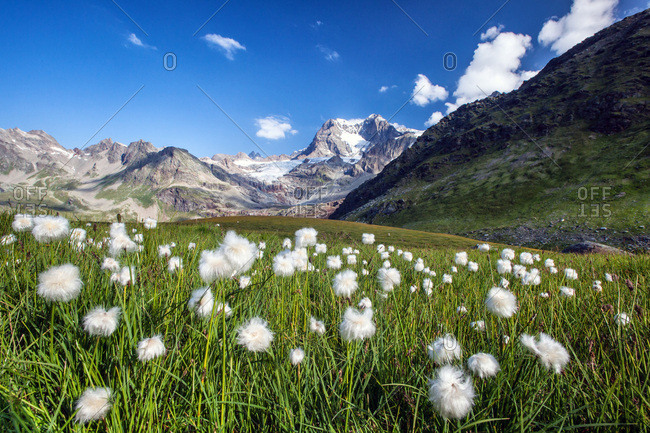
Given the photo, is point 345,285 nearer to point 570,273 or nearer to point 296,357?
point 296,357

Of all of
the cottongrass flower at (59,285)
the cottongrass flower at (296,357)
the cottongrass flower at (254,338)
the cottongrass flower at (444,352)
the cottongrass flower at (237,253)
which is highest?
the cottongrass flower at (237,253)

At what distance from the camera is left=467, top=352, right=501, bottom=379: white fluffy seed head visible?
1.59 m

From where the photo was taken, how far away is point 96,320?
164cm

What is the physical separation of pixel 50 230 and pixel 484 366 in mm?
3926

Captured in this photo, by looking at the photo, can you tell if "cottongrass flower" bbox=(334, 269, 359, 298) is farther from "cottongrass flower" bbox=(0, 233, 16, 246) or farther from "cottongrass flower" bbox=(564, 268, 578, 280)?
"cottongrass flower" bbox=(564, 268, 578, 280)

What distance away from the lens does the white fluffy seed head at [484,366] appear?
1.59 metres

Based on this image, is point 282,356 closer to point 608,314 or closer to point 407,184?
point 608,314

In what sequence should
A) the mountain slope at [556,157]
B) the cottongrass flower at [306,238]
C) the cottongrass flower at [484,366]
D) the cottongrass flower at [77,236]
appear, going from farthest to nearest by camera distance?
the mountain slope at [556,157]
the cottongrass flower at [77,236]
the cottongrass flower at [306,238]
the cottongrass flower at [484,366]

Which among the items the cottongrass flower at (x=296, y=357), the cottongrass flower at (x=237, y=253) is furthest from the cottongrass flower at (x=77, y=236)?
the cottongrass flower at (x=296, y=357)

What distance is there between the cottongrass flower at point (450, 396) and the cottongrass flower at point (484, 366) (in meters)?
0.20

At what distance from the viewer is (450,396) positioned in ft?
4.63

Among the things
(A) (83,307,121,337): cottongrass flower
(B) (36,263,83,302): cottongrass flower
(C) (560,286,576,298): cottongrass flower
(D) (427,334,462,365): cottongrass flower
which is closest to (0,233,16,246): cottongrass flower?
(B) (36,263,83,302): cottongrass flower

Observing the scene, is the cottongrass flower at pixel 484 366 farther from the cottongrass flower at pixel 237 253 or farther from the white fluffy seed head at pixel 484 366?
the cottongrass flower at pixel 237 253

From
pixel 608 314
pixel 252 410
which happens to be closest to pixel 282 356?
pixel 252 410
